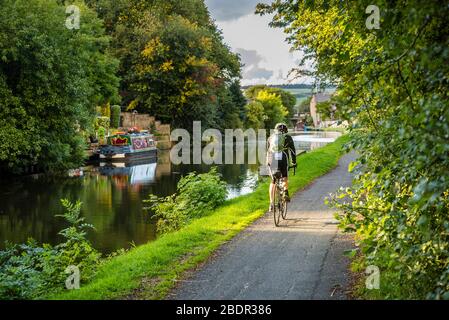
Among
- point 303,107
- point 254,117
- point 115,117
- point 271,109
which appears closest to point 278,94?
point 271,109

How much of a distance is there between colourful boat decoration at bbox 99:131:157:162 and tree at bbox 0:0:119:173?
8.07 meters

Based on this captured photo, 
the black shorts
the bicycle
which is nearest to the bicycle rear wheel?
the bicycle

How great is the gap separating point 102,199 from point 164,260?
513 inches

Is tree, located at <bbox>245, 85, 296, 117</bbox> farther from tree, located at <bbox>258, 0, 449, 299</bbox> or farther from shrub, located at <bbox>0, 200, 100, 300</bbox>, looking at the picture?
tree, located at <bbox>258, 0, 449, 299</bbox>

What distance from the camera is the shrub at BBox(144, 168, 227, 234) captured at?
44.1 ft

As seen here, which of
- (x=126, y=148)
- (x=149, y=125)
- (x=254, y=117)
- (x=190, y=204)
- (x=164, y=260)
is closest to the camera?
(x=164, y=260)

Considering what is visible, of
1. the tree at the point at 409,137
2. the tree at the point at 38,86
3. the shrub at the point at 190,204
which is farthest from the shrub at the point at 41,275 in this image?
the tree at the point at 38,86

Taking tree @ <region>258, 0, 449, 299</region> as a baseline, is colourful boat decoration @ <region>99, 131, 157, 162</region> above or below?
below

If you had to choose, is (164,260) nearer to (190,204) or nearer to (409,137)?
(409,137)

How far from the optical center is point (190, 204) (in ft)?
46.5

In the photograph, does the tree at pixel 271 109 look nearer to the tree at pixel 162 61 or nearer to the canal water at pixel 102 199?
the tree at pixel 162 61

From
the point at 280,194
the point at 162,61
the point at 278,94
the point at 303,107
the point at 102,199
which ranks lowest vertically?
the point at 102,199

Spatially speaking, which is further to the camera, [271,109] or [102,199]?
[271,109]
